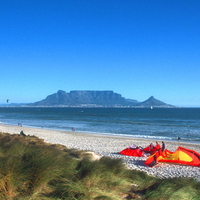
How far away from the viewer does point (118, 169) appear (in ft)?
19.8

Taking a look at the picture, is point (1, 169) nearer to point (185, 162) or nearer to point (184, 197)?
point (184, 197)

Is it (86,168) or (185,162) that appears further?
(185,162)

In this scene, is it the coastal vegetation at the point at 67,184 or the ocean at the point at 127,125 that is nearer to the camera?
the coastal vegetation at the point at 67,184

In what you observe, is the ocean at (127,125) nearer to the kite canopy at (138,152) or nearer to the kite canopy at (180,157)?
the kite canopy at (138,152)

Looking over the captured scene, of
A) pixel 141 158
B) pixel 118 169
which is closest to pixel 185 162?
pixel 141 158

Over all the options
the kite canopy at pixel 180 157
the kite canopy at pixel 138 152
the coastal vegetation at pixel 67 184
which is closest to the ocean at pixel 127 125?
the kite canopy at pixel 138 152

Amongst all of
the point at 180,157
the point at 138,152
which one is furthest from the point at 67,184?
the point at 138,152

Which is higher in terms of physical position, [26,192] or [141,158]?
[26,192]

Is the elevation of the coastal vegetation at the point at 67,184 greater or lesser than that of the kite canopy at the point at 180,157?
greater

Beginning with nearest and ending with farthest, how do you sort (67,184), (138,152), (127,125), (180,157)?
(67,184) → (180,157) → (138,152) → (127,125)

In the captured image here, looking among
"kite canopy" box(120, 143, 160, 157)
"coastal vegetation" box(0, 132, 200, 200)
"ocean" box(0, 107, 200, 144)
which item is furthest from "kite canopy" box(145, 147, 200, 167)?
"ocean" box(0, 107, 200, 144)

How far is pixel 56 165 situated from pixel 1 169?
1149 millimetres

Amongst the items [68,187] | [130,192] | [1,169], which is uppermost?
[1,169]

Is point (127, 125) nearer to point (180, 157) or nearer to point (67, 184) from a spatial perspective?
point (180, 157)
